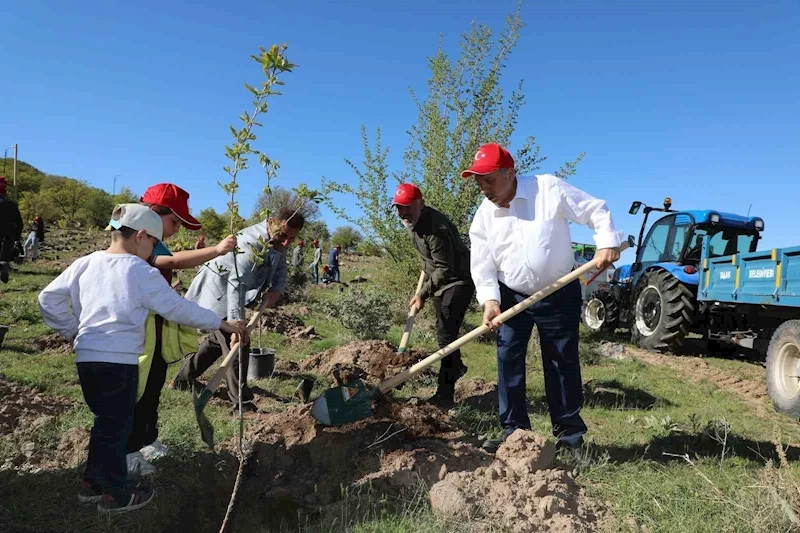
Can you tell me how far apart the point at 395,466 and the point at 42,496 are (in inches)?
69.9

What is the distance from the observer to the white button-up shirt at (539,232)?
10.3ft

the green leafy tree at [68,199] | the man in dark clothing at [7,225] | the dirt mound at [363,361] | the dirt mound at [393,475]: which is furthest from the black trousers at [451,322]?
the green leafy tree at [68,199]

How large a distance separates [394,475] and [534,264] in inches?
58.3

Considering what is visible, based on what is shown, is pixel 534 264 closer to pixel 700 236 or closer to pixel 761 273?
pixel 761 273

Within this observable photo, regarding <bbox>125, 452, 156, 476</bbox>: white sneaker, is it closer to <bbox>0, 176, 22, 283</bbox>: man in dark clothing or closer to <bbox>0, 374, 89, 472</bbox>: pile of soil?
<bbox>0, 374, 89, 472</bbox>: pile of soil

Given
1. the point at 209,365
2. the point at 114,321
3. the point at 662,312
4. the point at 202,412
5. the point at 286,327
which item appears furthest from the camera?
the point at 286,327

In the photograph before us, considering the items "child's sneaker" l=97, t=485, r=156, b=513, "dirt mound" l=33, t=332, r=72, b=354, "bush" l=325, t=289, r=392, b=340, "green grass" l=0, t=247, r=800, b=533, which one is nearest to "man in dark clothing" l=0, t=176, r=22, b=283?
"green grass" l=0, t=247, r=800, b=533

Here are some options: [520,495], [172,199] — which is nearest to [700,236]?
[520,495]

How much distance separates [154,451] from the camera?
10.0ft

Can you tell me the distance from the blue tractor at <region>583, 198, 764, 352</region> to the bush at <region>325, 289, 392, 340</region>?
432cm

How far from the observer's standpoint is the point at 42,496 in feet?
8.32

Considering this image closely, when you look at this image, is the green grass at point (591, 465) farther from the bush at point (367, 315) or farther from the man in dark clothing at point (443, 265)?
the bush at point (367, 315)

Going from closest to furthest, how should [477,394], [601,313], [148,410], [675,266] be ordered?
[148,410]
[477,394]
[675,266]
[601,313]

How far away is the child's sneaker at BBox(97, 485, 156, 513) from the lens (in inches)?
94.9
